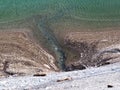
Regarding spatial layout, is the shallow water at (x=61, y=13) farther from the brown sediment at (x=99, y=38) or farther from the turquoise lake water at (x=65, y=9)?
the brown sediment at (x=99, y=38)

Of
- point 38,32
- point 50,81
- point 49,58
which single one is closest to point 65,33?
point 38,32

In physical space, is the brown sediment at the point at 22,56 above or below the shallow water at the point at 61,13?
above

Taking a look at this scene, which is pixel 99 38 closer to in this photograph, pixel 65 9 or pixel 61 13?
A: pixel 61 13

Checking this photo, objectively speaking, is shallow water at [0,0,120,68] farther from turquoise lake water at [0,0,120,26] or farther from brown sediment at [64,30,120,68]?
brown sediment at [64,30,120,68]

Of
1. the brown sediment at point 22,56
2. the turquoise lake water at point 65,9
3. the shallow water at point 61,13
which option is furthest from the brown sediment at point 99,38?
the turquoise lake water at point 65,9

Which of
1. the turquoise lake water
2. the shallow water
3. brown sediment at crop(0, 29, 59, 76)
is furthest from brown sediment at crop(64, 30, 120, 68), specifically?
the turquoise lake water

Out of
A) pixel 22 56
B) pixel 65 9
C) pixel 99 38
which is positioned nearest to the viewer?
pixel 22 56

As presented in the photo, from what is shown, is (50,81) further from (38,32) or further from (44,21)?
(44,21)

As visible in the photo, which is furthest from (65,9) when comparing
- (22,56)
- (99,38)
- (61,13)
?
(22,56)
